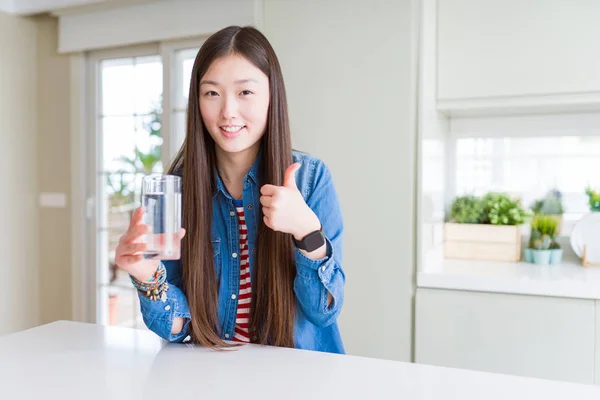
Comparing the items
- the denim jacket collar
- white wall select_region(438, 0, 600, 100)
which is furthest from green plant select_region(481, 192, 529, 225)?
the denim jacket collar

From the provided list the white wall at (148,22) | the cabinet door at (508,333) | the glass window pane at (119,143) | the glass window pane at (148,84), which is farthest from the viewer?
the glass window pane at (119,143)

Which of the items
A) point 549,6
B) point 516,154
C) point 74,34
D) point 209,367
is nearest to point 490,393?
point 209,367

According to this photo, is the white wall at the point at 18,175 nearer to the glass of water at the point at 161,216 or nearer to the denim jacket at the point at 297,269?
the denim jacket at the point at 297,269

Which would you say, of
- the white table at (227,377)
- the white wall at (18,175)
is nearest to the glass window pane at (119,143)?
the white wall at (18,175)

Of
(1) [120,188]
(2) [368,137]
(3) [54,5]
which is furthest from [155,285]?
(3) [54,5]

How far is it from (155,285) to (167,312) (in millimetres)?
62

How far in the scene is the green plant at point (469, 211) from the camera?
8.16 feet

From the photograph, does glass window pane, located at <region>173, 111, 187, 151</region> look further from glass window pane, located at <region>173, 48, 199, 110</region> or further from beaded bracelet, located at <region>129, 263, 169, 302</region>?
beaded bracelet, located at <region>129, 263, 169, 302</region>

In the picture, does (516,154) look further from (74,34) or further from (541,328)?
(74,34)

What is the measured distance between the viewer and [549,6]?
210 cm

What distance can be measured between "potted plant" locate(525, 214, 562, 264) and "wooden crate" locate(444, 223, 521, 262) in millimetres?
61

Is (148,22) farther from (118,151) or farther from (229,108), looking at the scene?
(229,108)

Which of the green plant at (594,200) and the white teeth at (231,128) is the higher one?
the white teeth at (231,128)

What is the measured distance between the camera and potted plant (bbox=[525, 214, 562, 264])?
2314 millimetres
